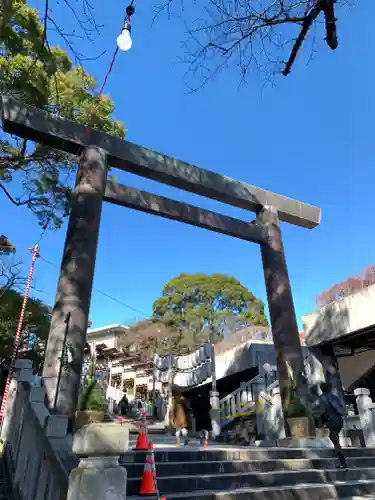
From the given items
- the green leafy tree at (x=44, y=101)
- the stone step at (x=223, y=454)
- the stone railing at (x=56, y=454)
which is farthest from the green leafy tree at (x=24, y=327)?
the stone step at (x=223, y=454)

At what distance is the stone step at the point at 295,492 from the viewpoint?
13.3 ft

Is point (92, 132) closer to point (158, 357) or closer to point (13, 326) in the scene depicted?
point (13, 326)

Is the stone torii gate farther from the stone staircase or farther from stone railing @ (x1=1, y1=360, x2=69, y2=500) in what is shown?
the stone staircase

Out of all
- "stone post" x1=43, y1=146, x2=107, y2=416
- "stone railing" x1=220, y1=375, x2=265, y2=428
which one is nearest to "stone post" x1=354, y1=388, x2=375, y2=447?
"stone railing" x1=220, y1=375, x2=265, y2=428

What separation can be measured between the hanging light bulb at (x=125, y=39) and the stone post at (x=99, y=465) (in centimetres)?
454

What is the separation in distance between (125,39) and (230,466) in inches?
230

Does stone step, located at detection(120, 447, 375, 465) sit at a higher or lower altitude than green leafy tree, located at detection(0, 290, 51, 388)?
lower

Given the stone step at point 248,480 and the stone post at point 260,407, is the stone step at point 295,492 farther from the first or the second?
the stone post at point 260,407

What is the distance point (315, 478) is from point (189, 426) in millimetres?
15254

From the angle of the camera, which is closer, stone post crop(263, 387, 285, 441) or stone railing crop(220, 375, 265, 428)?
stone post crop(263, 387, 285, 441)

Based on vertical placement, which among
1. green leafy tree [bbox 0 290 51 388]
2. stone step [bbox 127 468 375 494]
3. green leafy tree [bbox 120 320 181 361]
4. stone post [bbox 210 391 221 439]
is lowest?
stone step [bbox 127 468 375 494]

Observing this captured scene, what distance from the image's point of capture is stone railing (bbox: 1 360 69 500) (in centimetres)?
349

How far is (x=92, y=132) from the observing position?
838 centimetres

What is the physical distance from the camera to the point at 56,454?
3609 mm
